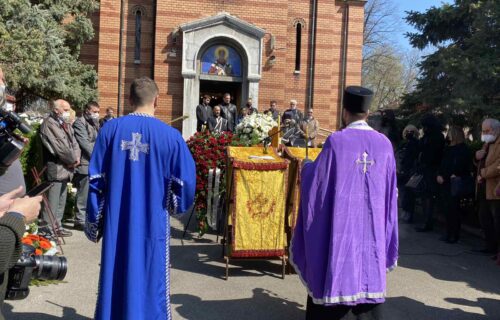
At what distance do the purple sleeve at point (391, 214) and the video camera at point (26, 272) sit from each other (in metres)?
2.44

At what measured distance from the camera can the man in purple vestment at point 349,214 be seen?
3.87 meters

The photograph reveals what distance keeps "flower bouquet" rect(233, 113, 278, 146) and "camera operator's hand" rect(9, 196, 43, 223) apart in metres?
5.63

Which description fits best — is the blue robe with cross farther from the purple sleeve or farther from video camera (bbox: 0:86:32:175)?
the purple sleeve

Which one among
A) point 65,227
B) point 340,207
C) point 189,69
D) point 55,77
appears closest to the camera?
point 340,207

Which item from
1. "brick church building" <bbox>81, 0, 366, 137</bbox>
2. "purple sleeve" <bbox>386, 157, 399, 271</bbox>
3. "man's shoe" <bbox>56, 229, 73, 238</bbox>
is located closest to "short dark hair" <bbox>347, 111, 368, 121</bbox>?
"purple sleeve" <bbox>386, 157, 399, 271</bbox>

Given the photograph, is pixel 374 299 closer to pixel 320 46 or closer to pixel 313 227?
pixel 313 227

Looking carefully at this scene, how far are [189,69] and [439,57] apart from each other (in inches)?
332

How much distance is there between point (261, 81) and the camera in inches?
744

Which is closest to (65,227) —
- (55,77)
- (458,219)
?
(458,219)

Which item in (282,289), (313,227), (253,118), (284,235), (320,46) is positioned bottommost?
(282,289)

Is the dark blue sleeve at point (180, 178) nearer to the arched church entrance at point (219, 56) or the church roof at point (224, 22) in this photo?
the arched church entrance at point (219, 56)

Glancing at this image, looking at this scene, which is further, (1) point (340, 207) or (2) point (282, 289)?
(2) point (282, 289)

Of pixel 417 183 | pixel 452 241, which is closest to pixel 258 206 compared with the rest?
pixel 452 241

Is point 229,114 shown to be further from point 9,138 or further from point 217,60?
point 9,138
